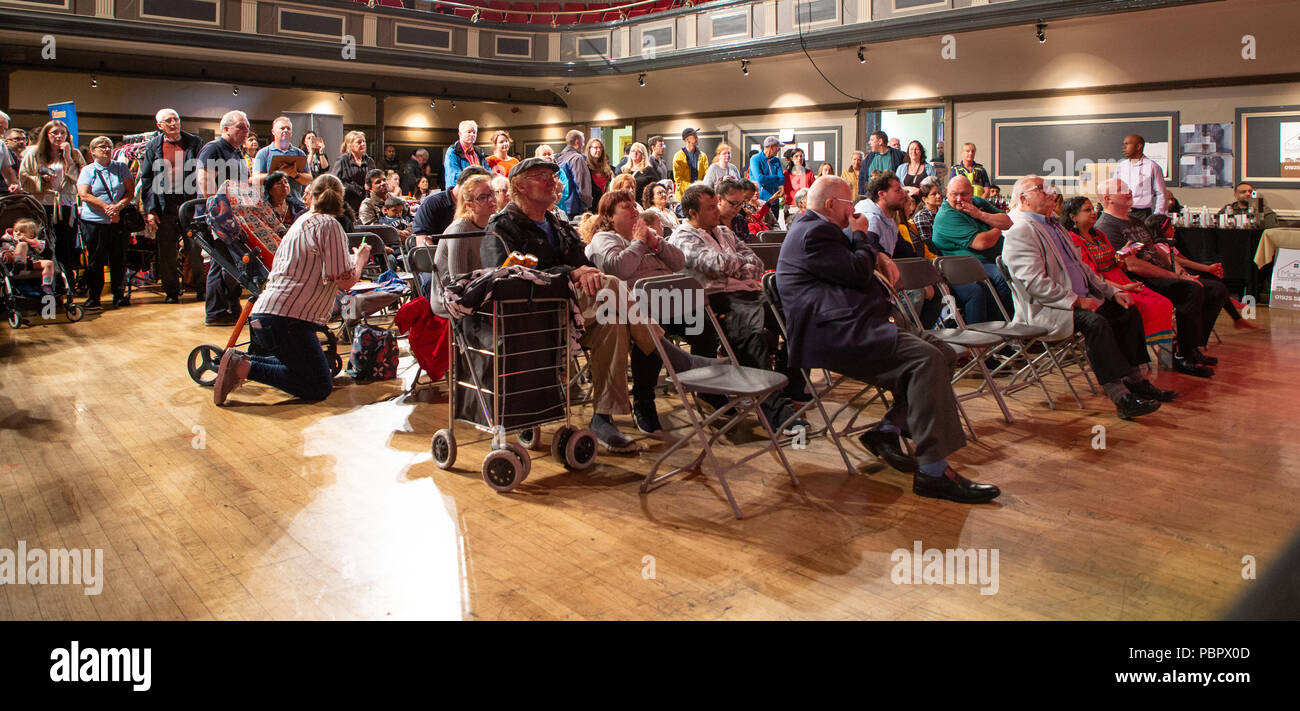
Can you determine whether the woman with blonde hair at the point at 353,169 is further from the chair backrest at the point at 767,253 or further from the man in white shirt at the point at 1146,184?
the man in white shirt at the point at 1146,184

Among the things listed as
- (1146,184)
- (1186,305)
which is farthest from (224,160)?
(1146,184)

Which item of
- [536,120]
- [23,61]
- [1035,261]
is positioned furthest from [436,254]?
[536,120]

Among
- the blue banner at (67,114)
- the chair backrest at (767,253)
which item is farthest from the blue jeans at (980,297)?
the blue banner at (67,114)

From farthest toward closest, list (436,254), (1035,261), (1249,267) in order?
(1249,267), (1035,261), (436,254)

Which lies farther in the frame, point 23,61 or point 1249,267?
point 23,61

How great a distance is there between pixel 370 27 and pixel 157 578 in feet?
40.1

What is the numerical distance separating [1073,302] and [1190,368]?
1.48 m

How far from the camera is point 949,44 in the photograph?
11.7m

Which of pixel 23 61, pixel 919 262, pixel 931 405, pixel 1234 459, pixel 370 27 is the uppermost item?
pixel 370 27

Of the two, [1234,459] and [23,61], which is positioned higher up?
[23,61]

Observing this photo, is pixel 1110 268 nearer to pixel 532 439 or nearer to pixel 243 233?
pixel 532 439

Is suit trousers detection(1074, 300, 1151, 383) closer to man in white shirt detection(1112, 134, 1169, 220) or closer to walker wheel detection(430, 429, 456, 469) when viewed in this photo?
walker wheel detection(430, 429, 456, 469)
